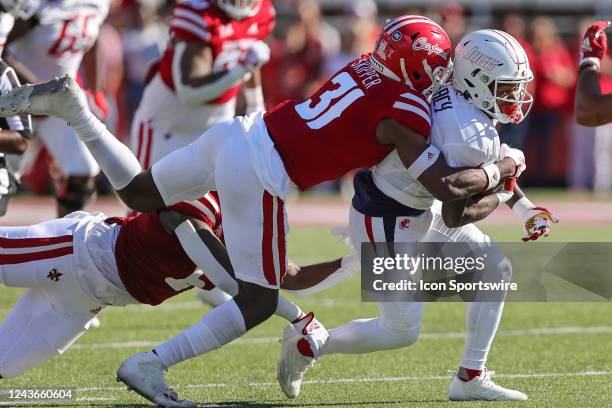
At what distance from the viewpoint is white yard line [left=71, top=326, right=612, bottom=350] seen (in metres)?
6.12

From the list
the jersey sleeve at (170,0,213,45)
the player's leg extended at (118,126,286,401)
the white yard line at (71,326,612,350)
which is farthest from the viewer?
the jersey sleeve at (170,0,213,45)

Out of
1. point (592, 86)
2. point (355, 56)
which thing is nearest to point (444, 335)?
point (592, 86)

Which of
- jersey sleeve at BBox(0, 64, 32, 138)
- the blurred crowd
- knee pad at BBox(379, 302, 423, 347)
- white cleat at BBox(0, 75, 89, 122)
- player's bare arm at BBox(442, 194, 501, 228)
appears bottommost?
the blurred crowd

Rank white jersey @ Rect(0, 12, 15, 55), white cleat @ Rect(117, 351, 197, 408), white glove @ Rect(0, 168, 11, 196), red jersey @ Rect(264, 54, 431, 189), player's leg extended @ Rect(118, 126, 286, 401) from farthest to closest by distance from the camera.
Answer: white jersey @ Rect(0, 12, 15, 55) → white glove @ Rect(0, 168, 11, 196) → red jersey @ Rect(264, 54, 431, 189) → player's leg extended @ Rect(118, 126, 286, 401) → white cleat @ Rect(117, 351, 197, 408)

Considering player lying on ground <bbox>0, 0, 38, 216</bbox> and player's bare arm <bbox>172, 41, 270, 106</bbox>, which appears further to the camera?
player's bare arm <bbox>172, 41, 270, 106</bbox>

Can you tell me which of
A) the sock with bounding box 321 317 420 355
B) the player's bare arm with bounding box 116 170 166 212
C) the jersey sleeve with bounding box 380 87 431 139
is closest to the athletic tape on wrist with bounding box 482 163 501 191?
the jersey sleeve with bounding box 380 87 431 139

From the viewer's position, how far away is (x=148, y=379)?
441cm

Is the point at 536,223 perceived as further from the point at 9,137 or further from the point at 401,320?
the point at 9,137

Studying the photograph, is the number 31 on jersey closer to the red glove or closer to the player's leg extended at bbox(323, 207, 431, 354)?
the player's leg extended at bbox(323, 207, 431, 354)

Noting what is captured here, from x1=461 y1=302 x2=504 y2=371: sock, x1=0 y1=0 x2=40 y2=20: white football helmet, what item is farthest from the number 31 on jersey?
x1=0 y1=0 x2=40 y2=20: white football helmet

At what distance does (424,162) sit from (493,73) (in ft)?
1.61

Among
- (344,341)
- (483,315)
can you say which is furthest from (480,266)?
(344,341)

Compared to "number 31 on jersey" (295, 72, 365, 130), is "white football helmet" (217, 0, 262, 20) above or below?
below

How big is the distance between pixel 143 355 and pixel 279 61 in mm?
10352
